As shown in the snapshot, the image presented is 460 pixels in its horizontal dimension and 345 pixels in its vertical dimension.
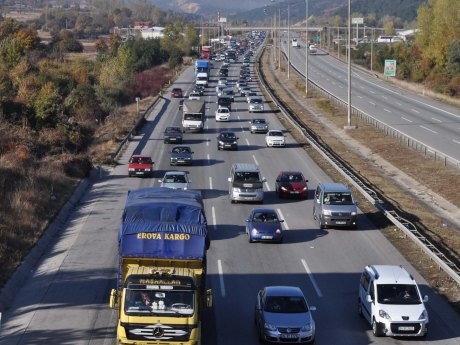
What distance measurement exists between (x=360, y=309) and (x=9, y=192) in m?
19.3

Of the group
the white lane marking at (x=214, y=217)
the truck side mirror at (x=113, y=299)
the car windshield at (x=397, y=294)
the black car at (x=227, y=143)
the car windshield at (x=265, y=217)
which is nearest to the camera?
the truck side mirror at (x=113, y=299)

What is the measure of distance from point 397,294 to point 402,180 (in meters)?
26.3

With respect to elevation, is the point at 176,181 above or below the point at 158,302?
below

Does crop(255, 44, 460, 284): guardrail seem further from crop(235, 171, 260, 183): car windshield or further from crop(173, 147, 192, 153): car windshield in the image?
crop(173, 147, 192, 153): car windshield

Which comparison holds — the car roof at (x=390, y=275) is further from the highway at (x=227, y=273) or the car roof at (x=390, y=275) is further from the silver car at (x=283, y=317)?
the silver car at (x=283, y=317)

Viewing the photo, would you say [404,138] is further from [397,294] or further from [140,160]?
[397,294]

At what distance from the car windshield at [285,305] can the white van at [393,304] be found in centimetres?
189

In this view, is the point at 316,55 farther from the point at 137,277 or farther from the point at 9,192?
the point at 137,277

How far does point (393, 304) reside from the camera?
68.7ft

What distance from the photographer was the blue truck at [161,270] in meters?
17.1

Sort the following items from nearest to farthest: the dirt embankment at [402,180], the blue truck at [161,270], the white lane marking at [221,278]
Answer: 1. the blue truck at [161,270]
2. the white lane marking at [221,278]
3. the dirt embankment at [402,180]

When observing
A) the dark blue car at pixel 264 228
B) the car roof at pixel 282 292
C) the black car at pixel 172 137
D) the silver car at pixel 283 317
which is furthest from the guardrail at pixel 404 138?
the silver car at pixel 283 317

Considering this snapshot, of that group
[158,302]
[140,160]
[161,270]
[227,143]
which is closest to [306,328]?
[161,270]

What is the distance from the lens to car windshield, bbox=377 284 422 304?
21.1 metres
